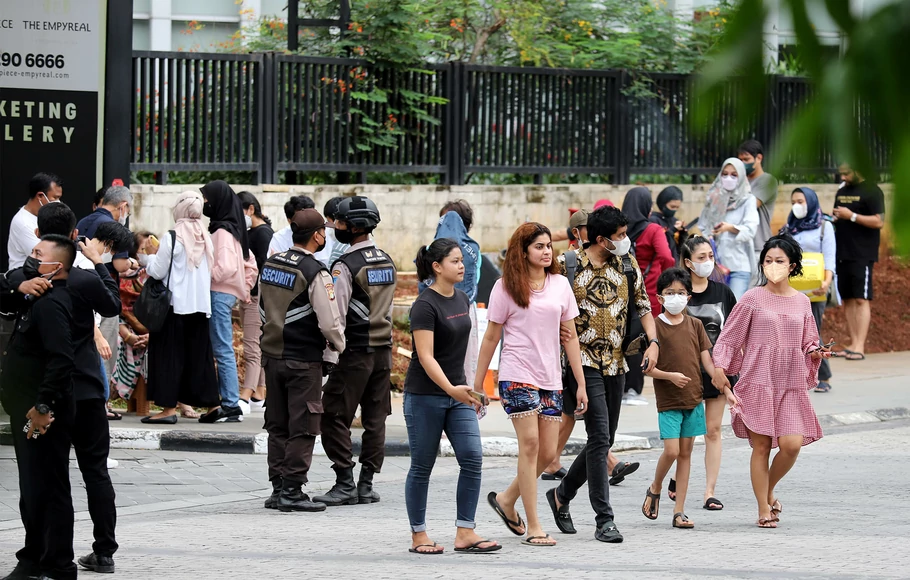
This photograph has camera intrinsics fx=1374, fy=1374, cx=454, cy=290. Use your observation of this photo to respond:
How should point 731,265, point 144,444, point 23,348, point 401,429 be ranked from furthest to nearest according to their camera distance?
point 731,265 → point 401,429 → point 144,444 → point 23,348

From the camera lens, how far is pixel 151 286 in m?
10.9

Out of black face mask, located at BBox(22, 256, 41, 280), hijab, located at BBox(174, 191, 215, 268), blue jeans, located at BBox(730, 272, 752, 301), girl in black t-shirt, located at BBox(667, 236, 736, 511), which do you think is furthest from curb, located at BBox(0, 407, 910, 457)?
black face mask, located at BBox(22, 256, 41, 280)

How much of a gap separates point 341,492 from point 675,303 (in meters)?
2.45

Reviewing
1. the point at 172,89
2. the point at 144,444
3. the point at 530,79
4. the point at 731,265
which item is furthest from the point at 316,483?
the point at 530,79

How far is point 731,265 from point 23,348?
28.6 feet

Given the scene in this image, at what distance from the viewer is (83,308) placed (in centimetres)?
648

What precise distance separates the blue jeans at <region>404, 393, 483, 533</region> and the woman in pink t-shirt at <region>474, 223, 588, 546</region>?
0.22 m

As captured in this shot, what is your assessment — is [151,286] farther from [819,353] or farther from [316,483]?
[819,353]

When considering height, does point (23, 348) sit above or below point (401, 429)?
above

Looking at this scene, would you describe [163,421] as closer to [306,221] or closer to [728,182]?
[306,221]

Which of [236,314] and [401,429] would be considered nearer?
[401,429]

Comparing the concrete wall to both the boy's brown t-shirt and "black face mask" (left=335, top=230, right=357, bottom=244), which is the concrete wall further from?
the boy's brown t-shirt

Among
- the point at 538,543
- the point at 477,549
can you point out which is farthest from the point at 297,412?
the point at 538,543

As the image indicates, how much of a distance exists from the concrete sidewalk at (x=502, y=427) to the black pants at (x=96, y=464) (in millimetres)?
4029
